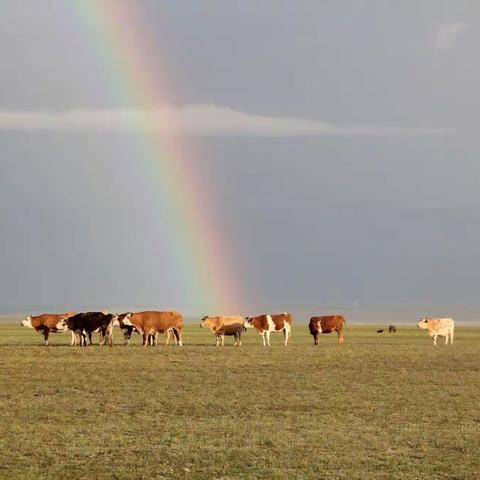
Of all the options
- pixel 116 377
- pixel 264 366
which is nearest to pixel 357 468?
pixel 116 377

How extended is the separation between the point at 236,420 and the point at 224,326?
92.3ft

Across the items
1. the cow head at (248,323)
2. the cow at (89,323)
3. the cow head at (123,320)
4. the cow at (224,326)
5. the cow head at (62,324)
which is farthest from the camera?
the cow head at (248,323)

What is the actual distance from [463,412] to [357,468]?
6.87 meters

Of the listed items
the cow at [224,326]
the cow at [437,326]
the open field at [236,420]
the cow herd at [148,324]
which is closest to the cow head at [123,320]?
the cow herd at [148,324]

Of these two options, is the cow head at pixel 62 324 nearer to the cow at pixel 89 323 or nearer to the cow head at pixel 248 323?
the cow at pixel 89 323

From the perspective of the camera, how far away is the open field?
531 inches

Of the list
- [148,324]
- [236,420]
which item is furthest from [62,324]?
[236,420]

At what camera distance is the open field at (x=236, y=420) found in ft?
44.3

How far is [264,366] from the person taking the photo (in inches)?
1203

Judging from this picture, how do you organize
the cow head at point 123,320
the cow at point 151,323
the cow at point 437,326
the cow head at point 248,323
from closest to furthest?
the cow head at point 123,320
the cow at point 151,323
the cow head at point 248,323
the cow at point 437,326

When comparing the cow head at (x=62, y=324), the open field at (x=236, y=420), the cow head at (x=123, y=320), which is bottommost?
the open field at (x=236, y=420)

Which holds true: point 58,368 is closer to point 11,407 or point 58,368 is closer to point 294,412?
point 11,407

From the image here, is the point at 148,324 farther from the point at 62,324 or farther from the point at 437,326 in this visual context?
the point at 437,326

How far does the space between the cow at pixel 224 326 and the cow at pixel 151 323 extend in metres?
2.32
